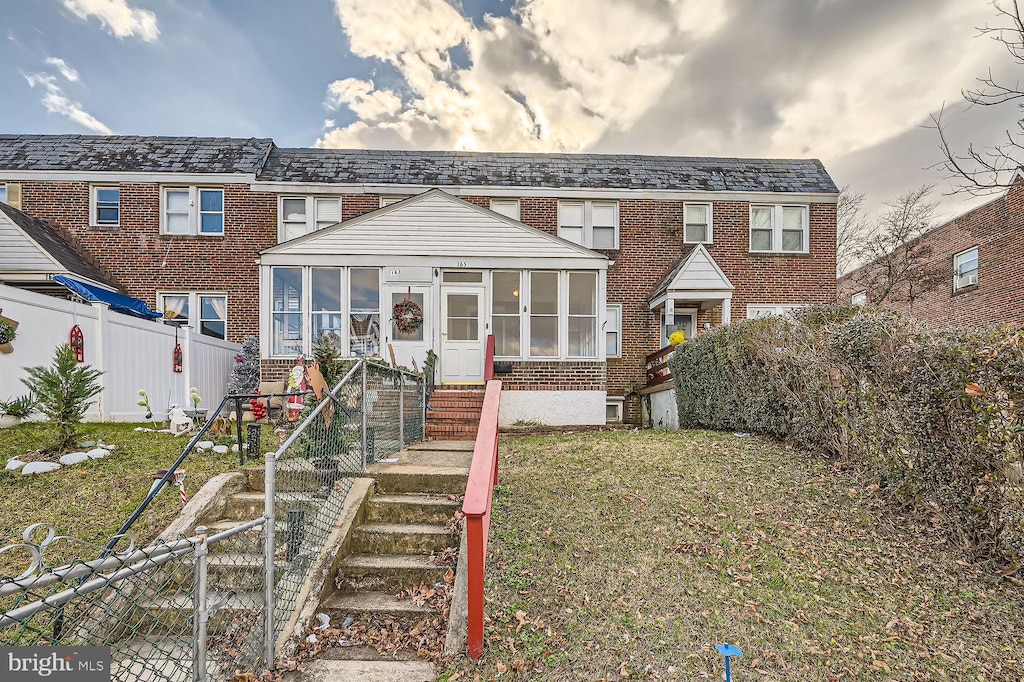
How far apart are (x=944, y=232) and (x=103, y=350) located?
80.6ft

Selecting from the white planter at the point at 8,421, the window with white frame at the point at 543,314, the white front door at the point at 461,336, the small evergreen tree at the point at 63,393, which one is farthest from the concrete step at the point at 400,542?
the window with white frame at the point at 543,314

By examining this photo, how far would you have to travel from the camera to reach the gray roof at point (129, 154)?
40.2 ft

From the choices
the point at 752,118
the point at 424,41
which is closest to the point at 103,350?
the point at 424,41

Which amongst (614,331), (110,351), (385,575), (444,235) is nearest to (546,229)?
(614,331)

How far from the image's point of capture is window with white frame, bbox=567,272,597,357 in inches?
413

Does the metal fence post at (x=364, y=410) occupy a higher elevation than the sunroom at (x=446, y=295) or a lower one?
lower

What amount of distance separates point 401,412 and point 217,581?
300cm

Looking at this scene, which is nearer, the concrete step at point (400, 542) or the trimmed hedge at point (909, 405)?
the trimmed hedge at point (909, 405)

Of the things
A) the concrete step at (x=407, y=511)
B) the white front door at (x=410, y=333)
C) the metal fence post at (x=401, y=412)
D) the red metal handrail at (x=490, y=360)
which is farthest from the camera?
the white front door at (x=410, y=333)

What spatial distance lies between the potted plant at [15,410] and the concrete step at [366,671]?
5739 millimetres

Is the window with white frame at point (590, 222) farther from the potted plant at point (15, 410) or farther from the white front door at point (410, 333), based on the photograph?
the potted plant at point (15, 410)

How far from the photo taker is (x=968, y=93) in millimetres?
5191

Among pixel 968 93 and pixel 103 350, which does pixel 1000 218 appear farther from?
pixel 103 350

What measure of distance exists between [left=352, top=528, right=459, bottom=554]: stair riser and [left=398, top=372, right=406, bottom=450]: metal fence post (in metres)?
2.10
